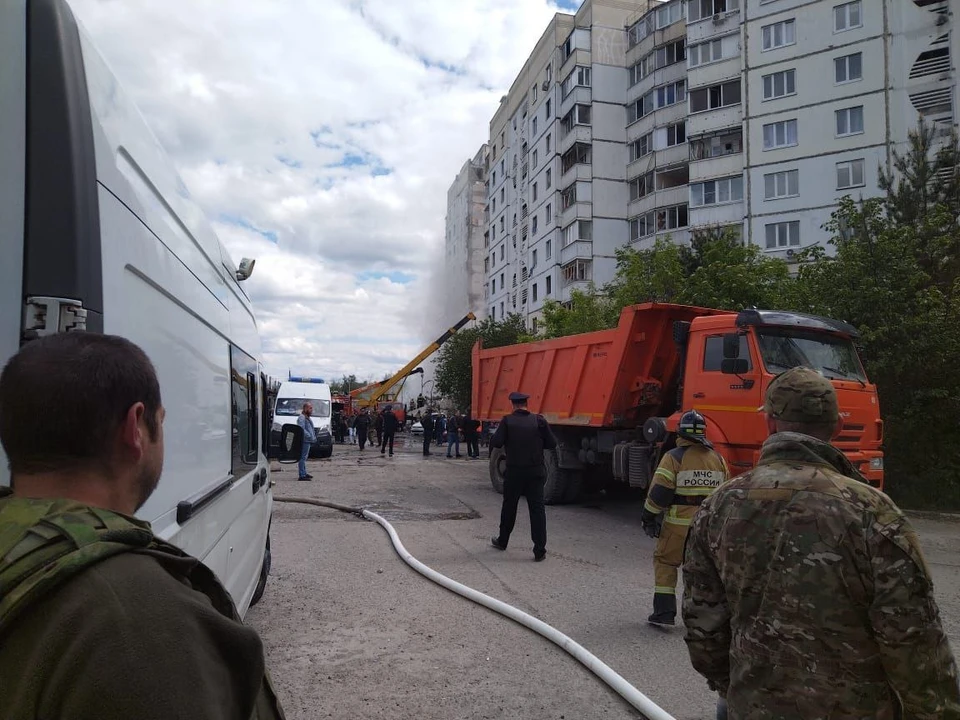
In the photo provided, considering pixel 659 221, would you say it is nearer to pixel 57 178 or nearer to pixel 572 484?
pixel 572 484

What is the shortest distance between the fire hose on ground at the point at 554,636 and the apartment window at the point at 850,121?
113ft

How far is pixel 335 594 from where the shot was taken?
6.37 meters

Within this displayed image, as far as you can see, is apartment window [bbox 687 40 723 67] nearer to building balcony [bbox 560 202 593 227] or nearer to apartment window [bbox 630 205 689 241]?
apartment window [bbox 630 205 689 241]

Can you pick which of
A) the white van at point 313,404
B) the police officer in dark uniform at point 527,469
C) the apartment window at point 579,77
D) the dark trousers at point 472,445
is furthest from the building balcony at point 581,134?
the police officer in dark uniform at point 527,469

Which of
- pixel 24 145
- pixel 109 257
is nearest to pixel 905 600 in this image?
pixel 109 257

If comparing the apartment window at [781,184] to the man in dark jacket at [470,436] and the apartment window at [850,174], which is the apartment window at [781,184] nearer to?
the apartment window at [850,174]

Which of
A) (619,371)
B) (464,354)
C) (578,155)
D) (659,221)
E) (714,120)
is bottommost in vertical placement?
(619,371)

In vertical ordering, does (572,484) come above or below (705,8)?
below

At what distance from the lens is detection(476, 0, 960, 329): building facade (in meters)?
33.3

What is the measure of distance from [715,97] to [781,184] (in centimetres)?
648

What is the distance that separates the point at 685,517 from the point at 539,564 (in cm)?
261

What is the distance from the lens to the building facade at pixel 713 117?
33281mm

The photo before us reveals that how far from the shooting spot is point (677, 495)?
5.47 m

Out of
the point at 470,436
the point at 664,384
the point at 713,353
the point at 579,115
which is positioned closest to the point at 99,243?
the point at 713,353
